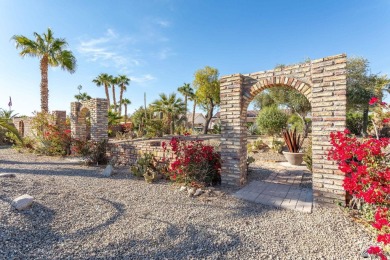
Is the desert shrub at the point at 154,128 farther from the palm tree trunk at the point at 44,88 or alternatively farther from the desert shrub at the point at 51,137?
the desert shrub at the point at 51,137

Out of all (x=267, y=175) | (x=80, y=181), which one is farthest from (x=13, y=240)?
(x=267, y=175)

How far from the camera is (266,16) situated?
8.12 m

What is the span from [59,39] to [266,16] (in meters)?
11.8

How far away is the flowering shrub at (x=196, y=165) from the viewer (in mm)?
4719

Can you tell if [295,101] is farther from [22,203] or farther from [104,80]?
[104,80]

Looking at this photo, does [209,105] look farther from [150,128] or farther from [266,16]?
[266,16]

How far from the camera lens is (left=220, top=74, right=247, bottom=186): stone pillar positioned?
15.3ft

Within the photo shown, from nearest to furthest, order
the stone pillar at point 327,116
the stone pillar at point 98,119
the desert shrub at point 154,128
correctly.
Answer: the stone pillar at point 327,116
the stone pillar at point 98,119
the desert shrub at point 154,128

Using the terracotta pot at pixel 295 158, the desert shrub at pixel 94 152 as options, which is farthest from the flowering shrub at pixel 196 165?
the desert shrub at pixel 94 152

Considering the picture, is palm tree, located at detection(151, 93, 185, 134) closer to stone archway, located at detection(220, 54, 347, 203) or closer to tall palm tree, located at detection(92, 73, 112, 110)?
tall palm tree, located at detection(92, 73, 112, 110)

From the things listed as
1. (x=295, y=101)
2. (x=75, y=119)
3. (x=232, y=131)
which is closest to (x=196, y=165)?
(x=232, y=131)

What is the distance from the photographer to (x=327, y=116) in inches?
143

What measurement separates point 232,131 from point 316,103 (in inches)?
69.6

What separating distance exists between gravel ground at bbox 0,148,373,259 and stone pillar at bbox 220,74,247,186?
0.73 m
